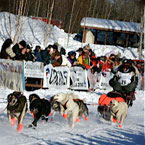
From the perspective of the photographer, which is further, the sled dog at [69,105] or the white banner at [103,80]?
the white banner at [103,80]

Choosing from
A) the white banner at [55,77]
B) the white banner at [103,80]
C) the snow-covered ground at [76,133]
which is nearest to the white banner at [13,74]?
the white banner at [55,77]

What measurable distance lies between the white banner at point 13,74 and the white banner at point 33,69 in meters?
0.25

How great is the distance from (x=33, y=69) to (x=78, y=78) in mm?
1909

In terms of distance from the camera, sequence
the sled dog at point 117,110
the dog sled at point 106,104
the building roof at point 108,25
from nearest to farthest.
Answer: the sled dog at point 117,110 → the dog sled at point 106,104 → the building roof at point 108,25

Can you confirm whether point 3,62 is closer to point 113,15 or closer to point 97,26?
point 97,26

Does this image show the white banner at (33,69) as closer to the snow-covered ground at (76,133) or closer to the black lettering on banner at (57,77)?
the black lettering on banner at (57,77)

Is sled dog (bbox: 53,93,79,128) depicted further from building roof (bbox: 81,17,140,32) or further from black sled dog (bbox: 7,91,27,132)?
building roof (bbox: 81,17,140,32)

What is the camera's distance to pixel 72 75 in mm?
12180

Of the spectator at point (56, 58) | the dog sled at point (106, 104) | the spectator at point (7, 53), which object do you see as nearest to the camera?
the dog sled at point (106, 104)

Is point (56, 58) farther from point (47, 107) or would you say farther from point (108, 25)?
point (108, 25)

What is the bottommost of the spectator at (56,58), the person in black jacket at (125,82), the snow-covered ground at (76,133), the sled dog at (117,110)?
the snow-covered ground at (76,133)

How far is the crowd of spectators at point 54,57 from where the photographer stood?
35.6 ft

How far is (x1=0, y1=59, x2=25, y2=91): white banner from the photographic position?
10563 mm

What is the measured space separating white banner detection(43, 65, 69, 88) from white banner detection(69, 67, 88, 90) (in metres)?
0.26
